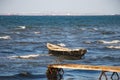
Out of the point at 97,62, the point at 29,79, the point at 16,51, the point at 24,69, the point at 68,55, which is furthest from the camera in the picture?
the point at 16,51

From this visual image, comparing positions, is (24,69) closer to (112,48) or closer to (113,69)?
(113,69)

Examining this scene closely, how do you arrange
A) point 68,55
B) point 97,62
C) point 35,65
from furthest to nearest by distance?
point 68,55, point 97,62, point 35,65

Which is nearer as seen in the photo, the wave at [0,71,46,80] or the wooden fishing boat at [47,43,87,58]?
the wave at [0,71,46,80]

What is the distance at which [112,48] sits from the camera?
55812 millimetres

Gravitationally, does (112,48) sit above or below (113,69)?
below

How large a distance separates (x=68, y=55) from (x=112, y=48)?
533 inches

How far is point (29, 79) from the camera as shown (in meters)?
31.3

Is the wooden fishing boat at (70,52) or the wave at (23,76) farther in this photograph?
the wooden fishing boat at (70,52)

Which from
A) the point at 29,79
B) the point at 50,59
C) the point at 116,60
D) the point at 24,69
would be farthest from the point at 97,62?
the point at 29,79

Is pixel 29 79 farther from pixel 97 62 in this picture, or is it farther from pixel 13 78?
pixel 97 62

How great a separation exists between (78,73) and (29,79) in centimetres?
491

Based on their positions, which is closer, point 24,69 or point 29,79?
point 29,79

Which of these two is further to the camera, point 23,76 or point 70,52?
point 70,52

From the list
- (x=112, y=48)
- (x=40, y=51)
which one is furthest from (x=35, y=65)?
(x=112, y=48)
